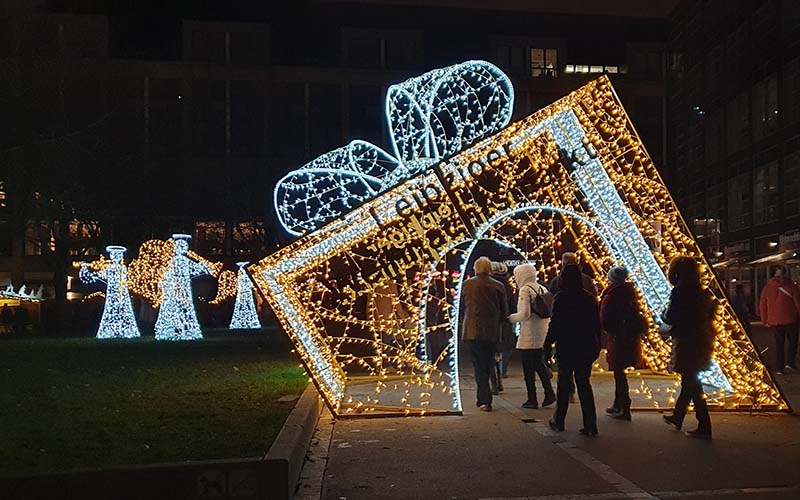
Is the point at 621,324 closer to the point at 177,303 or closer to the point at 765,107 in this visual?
the point at 177,303

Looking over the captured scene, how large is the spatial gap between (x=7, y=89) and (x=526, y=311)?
38.1ft

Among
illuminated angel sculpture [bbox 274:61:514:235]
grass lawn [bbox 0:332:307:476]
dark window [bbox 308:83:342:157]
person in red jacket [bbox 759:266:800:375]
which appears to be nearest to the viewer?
grass lawn [bbox 0:332:307:476]

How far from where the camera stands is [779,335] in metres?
14.6

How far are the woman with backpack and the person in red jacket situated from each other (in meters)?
6.13

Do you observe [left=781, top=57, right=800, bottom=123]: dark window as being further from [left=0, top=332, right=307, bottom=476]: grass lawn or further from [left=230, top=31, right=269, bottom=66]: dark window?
[left=0, top=332, right=307, bottom=476]: grass lawn

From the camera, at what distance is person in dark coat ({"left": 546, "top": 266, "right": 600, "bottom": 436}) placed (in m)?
8.50

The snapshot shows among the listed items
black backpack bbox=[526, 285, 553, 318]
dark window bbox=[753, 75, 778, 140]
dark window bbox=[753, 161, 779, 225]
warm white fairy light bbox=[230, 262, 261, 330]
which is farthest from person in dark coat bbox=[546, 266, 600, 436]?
dark window bbox=[753, 75, 778, 140]

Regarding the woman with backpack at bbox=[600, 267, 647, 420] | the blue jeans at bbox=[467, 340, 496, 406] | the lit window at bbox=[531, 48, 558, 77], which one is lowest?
the blue jeans at bbox=[467, 340, 496, 406]

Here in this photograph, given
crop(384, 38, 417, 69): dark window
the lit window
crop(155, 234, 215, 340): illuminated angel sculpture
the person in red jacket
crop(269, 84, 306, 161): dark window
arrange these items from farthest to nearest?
the lit window < crop(384, 38, 417, 69): dark window < crop(269, 84, 306, 161): dark window < crop(155, 234, 215, 340): illuminated angel sculpture < the person in red jacket

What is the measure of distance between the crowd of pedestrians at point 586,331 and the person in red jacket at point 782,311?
5533mm

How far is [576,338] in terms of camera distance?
857 centimetres

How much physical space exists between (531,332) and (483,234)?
1247 millimetres

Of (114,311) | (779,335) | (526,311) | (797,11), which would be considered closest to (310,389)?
(526,311)

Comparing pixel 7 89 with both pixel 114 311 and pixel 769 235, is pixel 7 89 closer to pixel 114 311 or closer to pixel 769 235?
pixel 114 311
